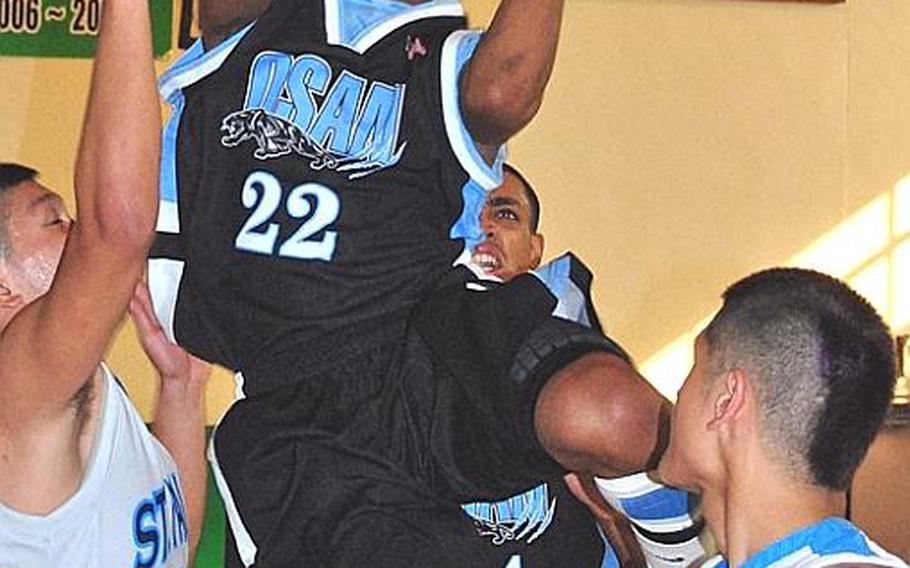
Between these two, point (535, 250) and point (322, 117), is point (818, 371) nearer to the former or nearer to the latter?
point (322, 117)

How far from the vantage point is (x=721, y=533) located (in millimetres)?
1577

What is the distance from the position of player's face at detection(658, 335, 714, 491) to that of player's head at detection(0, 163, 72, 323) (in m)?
0.87

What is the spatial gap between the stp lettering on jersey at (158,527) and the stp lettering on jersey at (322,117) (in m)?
0.55

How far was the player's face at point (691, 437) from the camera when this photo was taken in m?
1.54

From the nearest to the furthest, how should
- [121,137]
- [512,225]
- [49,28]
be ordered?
[121,137]
[512,225]
[49,28]

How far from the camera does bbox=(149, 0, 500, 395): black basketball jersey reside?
182 cm

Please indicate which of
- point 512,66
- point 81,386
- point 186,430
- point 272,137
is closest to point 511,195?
Result: point 186,430

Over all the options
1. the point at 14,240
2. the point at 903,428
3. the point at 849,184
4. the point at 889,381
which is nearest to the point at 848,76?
the point at 849,184

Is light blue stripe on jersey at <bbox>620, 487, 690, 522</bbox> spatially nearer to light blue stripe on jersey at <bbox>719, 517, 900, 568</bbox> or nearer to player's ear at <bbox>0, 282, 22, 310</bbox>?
light blue stripe on jersey at <bbox>719, 517, 900, 568</bbox>

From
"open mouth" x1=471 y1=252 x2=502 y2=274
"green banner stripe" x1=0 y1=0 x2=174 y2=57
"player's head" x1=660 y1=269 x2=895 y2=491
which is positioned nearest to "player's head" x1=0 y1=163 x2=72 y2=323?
"open mouth" x1=471 y1=252 x2=502 y2=274

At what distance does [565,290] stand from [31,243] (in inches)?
27.5

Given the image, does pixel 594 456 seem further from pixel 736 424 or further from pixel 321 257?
pixel 321 257

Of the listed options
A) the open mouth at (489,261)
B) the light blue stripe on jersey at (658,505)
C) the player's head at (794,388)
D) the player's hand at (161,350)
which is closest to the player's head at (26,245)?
the player's hand at (161,350)

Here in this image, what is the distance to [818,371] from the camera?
151 cm
